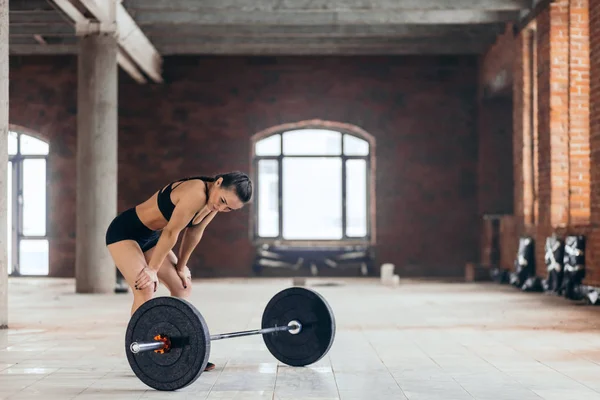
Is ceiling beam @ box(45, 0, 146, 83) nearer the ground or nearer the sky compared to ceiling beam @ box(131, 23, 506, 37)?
nearer the ground

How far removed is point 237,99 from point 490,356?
9933mm

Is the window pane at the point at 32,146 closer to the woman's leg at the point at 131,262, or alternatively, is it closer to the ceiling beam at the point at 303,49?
the ceiling beam at the point at 303,49

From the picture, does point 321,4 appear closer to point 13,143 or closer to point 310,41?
point 310,41

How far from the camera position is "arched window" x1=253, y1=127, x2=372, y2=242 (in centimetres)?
1485

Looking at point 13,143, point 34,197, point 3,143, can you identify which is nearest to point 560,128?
point 3,143

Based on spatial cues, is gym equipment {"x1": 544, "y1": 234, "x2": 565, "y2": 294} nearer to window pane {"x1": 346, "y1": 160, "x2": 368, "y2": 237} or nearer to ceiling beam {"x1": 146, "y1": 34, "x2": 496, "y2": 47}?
ceiling beam {"x1": 146, "y1": 34, "x2": 496, "y2": 47}

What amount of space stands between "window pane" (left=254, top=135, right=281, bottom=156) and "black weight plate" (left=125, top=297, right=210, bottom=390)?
35.6 ft

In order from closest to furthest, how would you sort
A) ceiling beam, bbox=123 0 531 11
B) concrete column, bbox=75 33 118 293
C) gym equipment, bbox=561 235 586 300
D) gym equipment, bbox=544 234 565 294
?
gym equipment, bbox=561 235 586 300
gym equipment, bbox=544 234 565 294
concrete column, bbox=75 33 118 293
ceiling beam, bbox=123 0 531 11

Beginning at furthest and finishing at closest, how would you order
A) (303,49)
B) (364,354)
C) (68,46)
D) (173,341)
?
(303,49), (68,46), (364,354), (173,341)

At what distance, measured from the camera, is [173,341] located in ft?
13.3

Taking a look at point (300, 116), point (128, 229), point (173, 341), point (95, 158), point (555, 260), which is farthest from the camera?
point (300, 116)

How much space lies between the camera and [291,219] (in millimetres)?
14922

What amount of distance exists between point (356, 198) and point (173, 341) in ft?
36.1

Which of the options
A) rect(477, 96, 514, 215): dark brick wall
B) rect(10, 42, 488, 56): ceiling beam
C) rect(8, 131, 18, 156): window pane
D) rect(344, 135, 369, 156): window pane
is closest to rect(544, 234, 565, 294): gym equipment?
rect(477, 96, 514, 215): dark brick wall
